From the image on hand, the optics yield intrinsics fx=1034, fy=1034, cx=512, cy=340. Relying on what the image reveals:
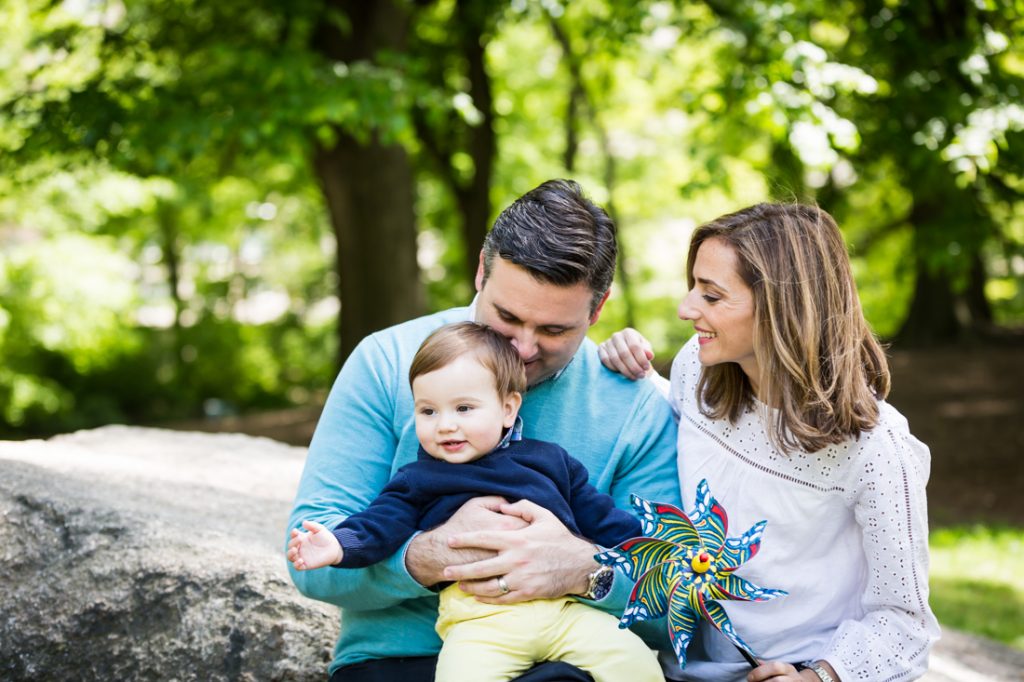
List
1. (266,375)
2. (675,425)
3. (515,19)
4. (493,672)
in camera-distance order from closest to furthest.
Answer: (493,672), (675,425), (515,19), (266,375)

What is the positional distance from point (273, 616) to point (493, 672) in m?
1.06

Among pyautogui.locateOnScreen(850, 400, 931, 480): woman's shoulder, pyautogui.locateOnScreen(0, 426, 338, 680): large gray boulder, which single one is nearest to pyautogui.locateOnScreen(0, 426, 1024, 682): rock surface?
pyautogui.locateOnScreen(0, 426, 338, 680): large gray boulder

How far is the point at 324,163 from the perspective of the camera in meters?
9.93

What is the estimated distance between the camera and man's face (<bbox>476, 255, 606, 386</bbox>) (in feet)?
8.81

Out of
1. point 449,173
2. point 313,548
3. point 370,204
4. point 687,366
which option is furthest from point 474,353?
point 449,173

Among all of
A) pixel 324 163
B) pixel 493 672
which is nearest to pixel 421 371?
pixel 493 672

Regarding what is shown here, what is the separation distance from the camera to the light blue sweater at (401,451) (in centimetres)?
265

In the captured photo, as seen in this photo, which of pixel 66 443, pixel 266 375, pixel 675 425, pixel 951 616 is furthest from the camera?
pixel 266 375

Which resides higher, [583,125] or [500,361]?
[583,125]

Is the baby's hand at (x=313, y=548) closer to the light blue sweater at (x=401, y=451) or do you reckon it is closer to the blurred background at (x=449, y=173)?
the light blue sweater at (x=401, y=451)

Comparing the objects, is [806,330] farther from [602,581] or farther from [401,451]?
[401,451]

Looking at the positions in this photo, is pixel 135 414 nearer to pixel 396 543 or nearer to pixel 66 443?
pixel 66 443

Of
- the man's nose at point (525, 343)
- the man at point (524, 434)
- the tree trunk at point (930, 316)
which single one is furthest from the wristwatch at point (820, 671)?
the tree trunk at point (930, 316)

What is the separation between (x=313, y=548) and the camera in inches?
92.7
